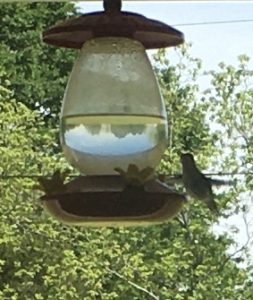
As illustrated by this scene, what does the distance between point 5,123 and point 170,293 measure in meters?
0.97

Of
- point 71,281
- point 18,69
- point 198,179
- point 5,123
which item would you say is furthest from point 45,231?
point 198,179

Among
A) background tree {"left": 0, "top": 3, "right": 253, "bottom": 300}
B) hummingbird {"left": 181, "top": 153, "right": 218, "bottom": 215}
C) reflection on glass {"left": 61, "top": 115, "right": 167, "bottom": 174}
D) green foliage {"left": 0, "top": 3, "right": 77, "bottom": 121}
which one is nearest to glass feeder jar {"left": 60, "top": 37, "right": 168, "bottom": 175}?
reflection on glass {"left": 61, "top": 115, "right": 167, "bottom": 174}

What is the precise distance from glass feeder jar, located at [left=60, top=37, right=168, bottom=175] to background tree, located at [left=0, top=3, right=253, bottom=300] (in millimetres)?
2663

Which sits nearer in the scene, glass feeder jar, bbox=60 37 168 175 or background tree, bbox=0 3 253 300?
glass feeder jar, bbox=60 37 168 175

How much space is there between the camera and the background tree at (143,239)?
399 centimetres

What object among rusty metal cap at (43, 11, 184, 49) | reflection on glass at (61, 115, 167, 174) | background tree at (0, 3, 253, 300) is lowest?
background tree at (0, 3, 253, 300)

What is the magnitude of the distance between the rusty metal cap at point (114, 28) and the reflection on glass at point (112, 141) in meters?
0.10

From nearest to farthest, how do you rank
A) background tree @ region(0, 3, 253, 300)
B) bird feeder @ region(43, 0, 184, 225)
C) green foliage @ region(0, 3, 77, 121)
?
bird feeder @ region(43, 0, 184, 225), background tree @ region(0, 3, 253, 300), green foliage @ region(0, 3, 77, 121)

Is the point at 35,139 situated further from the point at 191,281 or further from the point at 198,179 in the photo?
the point at 198,179

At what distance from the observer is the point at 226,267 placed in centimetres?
397

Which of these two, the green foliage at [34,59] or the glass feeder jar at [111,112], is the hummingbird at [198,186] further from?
the green foliage at [34,59]

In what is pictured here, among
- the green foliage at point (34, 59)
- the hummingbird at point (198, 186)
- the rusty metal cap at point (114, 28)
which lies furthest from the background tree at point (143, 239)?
the rusty metal cap at point (114, 28)

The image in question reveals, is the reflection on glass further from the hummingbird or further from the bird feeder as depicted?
the hummingbird

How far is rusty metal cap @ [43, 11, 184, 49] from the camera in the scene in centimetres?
120
